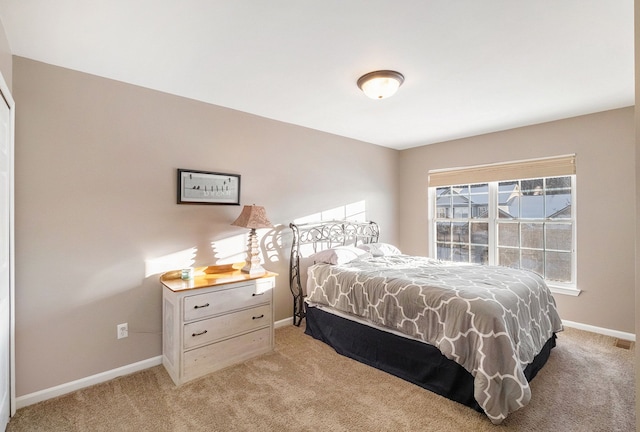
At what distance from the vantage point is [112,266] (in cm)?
245

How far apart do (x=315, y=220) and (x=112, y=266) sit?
2.20m

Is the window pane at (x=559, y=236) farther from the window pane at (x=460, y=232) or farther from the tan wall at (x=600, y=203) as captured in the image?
the window pane at (x=460, y=232)

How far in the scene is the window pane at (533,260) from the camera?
3.83 metres

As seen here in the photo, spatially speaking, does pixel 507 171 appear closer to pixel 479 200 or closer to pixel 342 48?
pixel 479 200

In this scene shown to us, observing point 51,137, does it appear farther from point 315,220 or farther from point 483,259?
point 483,259

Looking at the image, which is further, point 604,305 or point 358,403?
point 604,305

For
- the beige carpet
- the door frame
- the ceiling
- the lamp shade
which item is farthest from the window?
the door frame

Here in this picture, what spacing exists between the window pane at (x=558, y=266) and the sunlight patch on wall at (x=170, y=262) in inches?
162

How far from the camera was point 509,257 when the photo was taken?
13.4 feet

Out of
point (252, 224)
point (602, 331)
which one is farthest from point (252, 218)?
point (602, 331)

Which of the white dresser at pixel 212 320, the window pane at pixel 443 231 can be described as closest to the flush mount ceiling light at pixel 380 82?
the white dresser at pixel 212 320

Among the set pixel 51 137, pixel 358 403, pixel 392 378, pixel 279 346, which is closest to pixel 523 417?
pixel 392 378

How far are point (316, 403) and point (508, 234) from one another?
339 cm

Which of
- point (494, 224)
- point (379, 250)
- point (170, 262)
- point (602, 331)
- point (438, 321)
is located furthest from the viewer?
point (494, 224)
